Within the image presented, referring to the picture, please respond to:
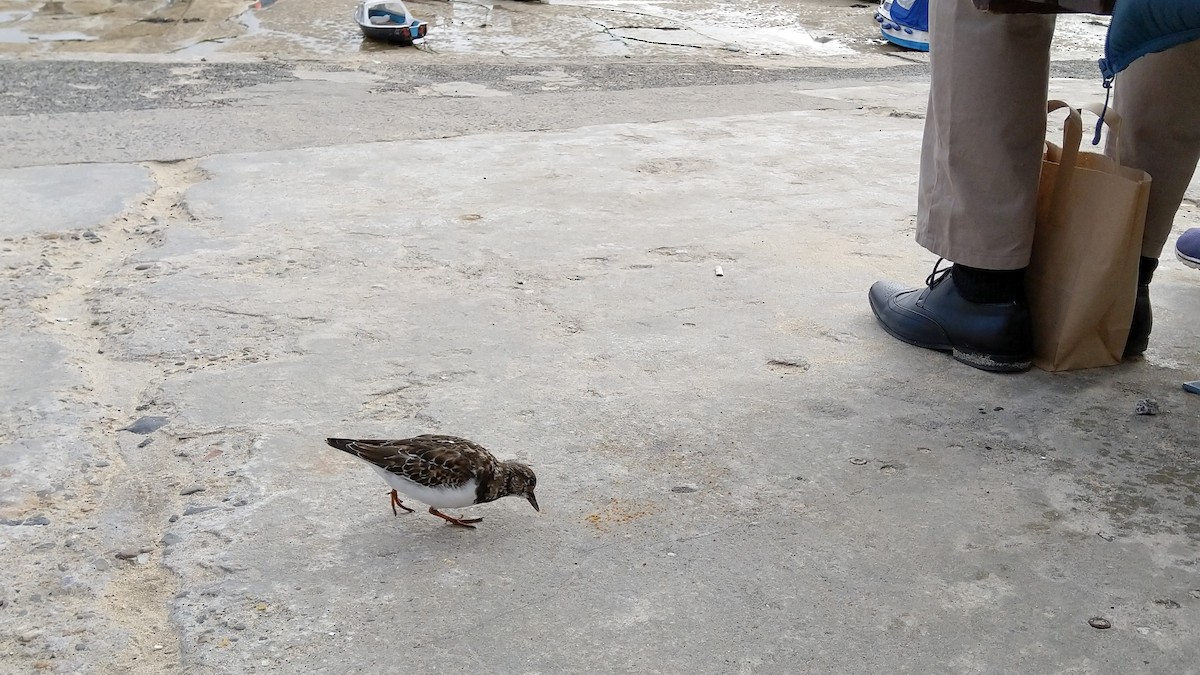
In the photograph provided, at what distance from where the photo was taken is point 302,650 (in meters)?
1.86

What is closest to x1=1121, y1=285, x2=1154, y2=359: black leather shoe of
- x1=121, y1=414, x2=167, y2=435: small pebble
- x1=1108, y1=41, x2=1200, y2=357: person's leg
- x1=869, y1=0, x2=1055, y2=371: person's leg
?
x1=1108, y1=41, x2=1200, y2=357: person's leg

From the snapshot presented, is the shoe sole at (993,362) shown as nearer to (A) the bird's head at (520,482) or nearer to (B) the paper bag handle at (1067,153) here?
(B) the paper bag handle at (1067,153)

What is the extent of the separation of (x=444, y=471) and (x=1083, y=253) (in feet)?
5.60

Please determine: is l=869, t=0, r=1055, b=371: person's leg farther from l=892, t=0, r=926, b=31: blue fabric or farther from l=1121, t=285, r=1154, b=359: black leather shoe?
l=892, t=0, r=926, b=31: blue fabric

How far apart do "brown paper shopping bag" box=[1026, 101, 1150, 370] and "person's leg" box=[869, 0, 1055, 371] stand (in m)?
0.06

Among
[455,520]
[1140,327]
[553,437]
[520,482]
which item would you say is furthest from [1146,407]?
[455,520]

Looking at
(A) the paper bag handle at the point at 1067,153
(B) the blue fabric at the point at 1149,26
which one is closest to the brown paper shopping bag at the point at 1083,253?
(A) the paper bag handle at the point at 1067,153

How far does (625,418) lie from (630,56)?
6.71 metres

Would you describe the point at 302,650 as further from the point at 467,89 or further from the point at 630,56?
the point at 630,56

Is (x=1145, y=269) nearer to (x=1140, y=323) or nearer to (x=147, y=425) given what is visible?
(x=1140, y=323)

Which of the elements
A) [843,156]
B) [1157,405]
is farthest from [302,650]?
[843,156]

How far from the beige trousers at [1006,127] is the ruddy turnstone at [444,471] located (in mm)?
1412

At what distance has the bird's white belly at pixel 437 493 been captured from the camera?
218 centimetres

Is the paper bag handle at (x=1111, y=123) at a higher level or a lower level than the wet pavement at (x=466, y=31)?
higher
